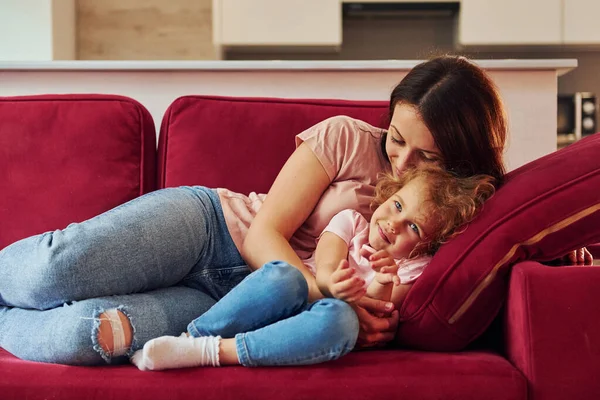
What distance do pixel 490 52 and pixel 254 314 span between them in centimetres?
297

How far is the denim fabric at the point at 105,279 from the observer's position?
3.74 feet

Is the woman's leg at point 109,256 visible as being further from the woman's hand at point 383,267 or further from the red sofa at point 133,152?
the woman's hand at point 383,267

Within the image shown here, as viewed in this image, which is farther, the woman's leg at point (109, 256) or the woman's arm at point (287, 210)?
the woman's arm at point (287, 210)

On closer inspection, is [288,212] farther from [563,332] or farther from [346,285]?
[563,332]

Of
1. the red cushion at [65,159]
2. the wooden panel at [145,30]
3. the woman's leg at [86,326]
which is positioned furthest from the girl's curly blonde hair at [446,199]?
the wooden panel at [145,30]

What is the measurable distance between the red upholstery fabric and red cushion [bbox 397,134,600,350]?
10 centimetres

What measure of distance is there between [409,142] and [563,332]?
1.56ft

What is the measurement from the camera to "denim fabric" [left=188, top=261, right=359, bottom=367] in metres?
1.09

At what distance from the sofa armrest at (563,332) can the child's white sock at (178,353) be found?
0.48 metres

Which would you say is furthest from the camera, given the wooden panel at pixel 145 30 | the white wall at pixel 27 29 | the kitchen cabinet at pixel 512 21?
the wooden panel at pixel 145 30

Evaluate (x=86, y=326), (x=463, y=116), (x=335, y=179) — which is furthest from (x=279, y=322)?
(x=463, y=116)

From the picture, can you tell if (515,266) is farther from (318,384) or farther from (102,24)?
(102,24)

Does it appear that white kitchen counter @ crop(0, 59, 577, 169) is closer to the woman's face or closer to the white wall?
the woman's face

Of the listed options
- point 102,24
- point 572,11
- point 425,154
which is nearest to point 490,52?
point 572,11
